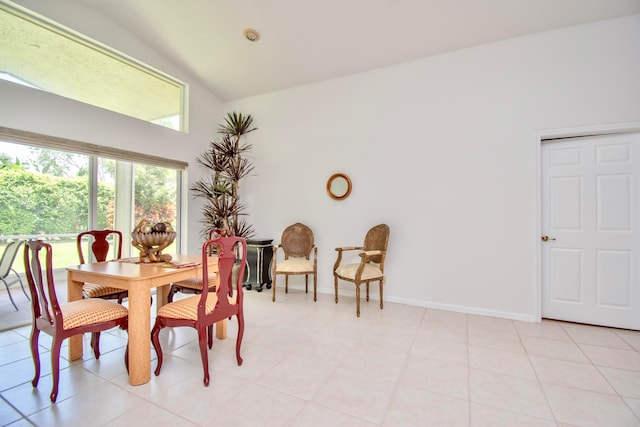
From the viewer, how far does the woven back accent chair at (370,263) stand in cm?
334

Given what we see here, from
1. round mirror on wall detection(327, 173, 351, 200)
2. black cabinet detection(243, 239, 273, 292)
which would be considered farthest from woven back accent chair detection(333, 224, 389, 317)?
black cabinet detection(243, 239, 273, 292)

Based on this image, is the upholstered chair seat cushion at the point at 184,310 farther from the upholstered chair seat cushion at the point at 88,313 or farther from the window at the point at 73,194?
the window at the point at 73,194

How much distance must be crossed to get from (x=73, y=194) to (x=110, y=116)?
1.11 metres

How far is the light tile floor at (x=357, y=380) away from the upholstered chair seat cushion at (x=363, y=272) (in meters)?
0.58

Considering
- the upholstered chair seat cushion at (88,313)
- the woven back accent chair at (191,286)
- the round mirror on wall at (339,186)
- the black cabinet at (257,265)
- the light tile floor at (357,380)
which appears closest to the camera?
the light tile floor at (357,380)

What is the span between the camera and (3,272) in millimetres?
3035

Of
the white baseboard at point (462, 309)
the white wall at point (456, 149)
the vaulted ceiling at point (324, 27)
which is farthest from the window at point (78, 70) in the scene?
the white baseboard at point (462, 309)

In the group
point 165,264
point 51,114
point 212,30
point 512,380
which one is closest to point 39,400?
point 165,264

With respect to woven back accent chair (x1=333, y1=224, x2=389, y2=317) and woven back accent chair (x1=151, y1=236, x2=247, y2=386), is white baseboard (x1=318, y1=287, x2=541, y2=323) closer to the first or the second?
woven back accent chair (x1=333, y1=224, x2=389, y2=317)

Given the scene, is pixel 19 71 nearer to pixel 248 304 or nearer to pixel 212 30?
pixel 212 30

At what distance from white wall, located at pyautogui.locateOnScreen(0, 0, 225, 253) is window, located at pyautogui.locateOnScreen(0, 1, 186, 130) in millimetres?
100

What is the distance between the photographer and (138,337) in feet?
6.28

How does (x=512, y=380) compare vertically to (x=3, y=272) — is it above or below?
below

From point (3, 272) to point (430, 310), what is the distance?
476cm
